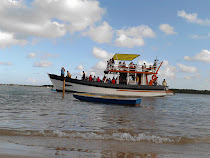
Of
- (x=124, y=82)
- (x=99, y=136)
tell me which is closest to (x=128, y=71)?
(x=124, y=82)

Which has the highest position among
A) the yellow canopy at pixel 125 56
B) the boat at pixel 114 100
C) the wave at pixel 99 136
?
the yellow canopy at pixel 125 56

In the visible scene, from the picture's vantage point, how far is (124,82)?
95.4 feet

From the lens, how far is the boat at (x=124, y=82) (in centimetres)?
2775

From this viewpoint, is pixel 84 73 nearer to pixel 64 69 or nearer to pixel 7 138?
pixel 64 69

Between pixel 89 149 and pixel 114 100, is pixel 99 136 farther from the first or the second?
pixel 114 100

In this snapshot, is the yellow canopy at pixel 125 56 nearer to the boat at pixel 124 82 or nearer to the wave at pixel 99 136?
the boat at pixel 124 82

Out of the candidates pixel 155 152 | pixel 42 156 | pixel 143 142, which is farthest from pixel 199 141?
pixel 42 156

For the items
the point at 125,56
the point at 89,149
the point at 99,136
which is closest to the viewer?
the point at 89,149

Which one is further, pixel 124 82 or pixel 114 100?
pixel 124 82

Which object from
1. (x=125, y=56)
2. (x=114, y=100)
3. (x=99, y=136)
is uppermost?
(x=125, y=56)

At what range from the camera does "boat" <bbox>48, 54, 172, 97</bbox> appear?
27.8 metres

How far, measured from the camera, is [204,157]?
15.1 feet

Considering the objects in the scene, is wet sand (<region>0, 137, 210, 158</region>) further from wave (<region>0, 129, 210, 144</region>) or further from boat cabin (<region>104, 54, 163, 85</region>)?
boat cabin (<region>104, 54, 163, 85</region>)

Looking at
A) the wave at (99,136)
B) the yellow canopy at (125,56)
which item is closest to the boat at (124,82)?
the yellow canopy at (125,56)
